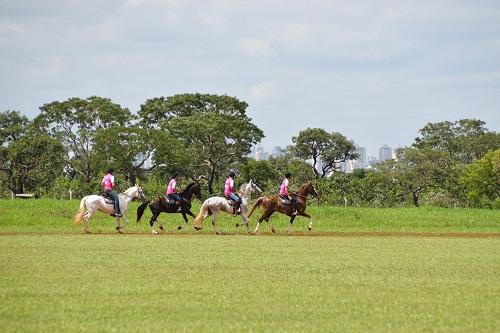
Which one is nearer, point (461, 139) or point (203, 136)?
point (203, 136)

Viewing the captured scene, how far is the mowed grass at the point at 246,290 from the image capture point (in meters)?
11.7

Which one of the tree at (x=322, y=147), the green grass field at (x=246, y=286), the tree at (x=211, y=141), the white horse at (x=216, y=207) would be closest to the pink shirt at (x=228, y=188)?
the white horse at (x=216, y=207)

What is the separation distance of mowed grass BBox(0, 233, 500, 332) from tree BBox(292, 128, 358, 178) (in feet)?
242

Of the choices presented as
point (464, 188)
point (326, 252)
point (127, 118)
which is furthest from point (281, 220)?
point (464, 188)

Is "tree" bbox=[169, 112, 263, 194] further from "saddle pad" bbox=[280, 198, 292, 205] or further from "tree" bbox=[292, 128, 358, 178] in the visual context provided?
"saddle pad" bbox=[280, 198, 292, 205]

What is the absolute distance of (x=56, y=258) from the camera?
20078 mm

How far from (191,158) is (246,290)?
196ft

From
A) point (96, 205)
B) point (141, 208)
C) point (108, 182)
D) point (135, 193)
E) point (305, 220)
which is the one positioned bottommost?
point (305, 220)

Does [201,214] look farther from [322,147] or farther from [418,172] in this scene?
[322,147]

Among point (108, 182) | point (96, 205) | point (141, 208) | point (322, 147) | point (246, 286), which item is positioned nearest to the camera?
point (246, 286)

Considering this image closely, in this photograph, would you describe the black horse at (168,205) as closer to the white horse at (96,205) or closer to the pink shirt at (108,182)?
the white horse at (96,205)

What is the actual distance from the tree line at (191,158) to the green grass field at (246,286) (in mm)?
28242

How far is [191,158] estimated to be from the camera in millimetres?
74250

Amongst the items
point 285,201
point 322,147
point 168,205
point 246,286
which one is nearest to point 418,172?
point 322,147
